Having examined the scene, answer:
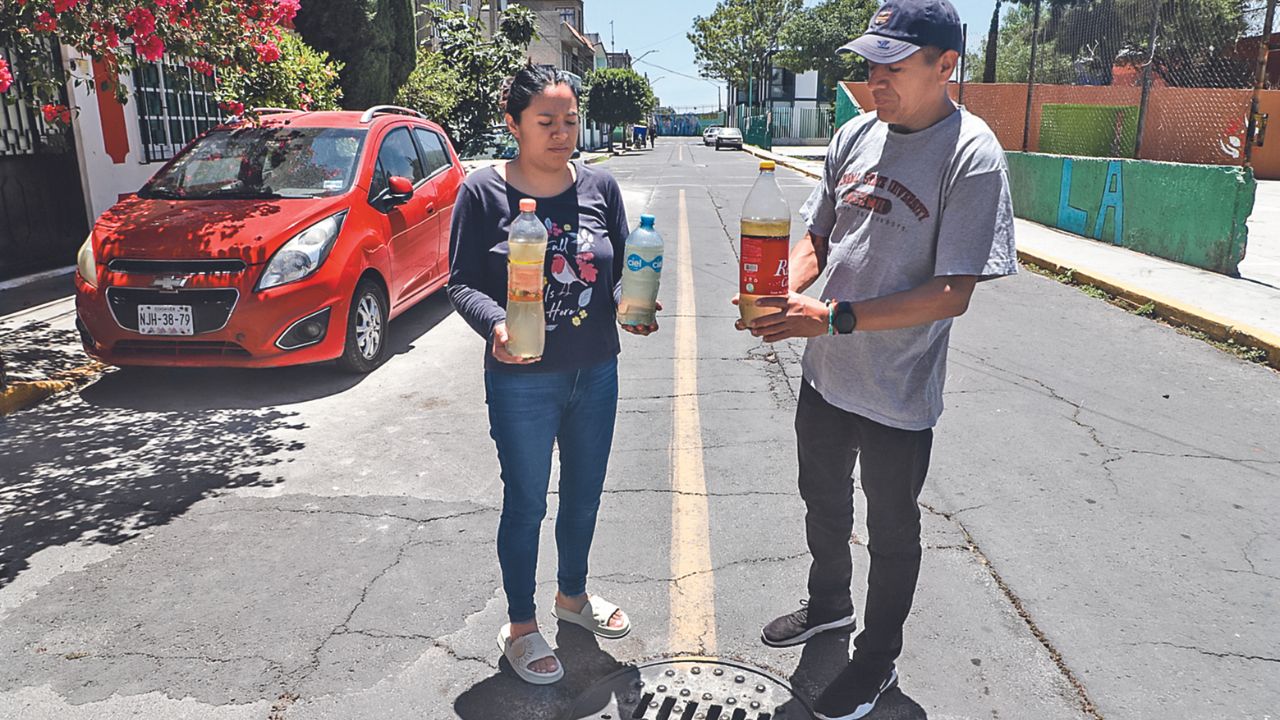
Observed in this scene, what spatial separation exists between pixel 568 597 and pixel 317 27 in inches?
522

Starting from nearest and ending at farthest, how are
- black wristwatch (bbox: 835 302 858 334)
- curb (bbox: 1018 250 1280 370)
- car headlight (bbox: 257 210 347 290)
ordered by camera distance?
black wristwatch (bbox: 835 302 858 334)
car headlight (bbox: 257 210 347 290)
curb (bbox: 1018 250 1280 370)

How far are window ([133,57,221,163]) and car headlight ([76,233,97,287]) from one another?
5550 millimetres

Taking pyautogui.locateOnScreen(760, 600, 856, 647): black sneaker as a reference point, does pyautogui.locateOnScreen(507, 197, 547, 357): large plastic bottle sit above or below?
above

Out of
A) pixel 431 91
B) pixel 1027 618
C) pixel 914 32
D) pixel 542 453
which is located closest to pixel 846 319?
pixel 914 32

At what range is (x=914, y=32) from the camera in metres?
2.34

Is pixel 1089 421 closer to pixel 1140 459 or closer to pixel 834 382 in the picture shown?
pixel 1140 459

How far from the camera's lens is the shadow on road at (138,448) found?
4.17 meters

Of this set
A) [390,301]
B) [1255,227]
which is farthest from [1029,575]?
[1255,227]

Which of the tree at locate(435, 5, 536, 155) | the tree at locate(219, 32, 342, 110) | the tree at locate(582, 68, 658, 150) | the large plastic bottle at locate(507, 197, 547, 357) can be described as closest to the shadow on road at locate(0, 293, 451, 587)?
the large plastic bottle at locate(507, 197, 547, 357)

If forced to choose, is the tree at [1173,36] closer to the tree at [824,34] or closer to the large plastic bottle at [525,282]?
the large plastic bottle at [525,282]

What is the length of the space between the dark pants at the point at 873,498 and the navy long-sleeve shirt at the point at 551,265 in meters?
0.73

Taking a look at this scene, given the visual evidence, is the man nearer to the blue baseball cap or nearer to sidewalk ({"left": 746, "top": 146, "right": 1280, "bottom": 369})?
the blue baseball cap

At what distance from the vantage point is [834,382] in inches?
107

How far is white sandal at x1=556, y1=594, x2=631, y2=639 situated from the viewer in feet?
10.4
